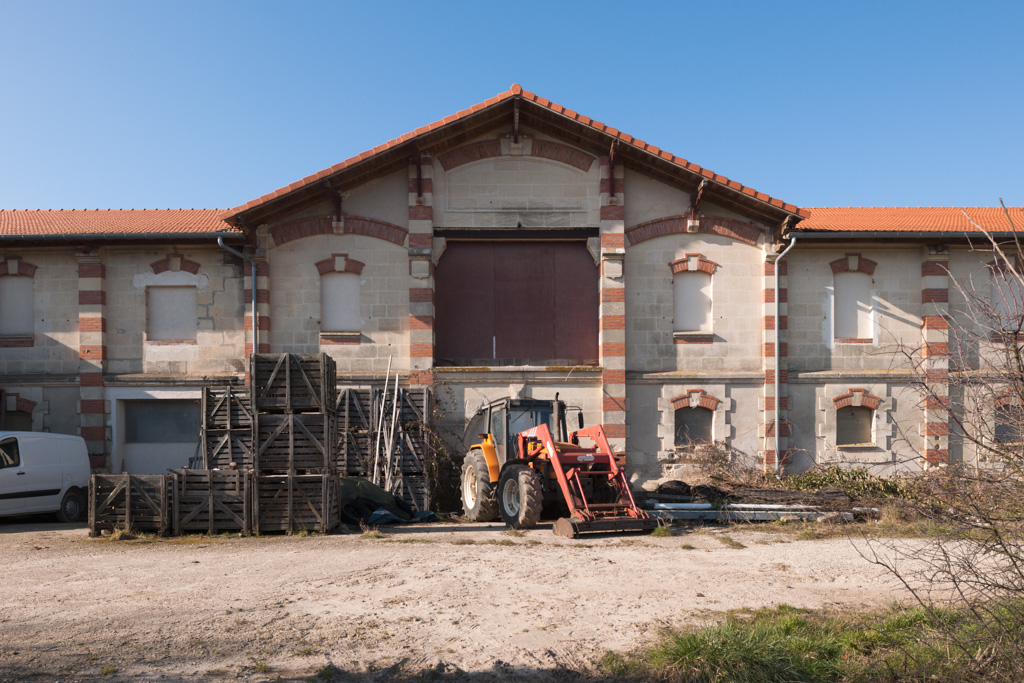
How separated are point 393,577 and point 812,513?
26.7 ft

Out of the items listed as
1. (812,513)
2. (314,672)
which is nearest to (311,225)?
(812,513)

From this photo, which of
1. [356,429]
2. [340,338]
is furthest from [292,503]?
[340,338]

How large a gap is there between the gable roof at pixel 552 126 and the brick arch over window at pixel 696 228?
0.50 m

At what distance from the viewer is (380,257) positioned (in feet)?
56.6

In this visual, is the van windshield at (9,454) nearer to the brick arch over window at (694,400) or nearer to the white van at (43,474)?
the white van at (43,474)

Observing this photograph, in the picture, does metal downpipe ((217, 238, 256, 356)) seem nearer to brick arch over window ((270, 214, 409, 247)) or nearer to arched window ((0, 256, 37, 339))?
brick arch over window ((270, 214, 409, 247))

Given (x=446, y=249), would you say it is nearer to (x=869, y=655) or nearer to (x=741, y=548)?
(x=741, y=548)

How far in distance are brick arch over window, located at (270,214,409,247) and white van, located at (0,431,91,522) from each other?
19.2ft

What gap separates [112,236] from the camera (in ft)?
55.0

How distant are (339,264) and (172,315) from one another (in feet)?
13.0

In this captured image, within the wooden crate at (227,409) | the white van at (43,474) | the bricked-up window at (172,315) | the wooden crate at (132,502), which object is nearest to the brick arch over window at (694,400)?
the wooden crate at (227,409)

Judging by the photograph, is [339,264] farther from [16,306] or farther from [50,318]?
[16,306]

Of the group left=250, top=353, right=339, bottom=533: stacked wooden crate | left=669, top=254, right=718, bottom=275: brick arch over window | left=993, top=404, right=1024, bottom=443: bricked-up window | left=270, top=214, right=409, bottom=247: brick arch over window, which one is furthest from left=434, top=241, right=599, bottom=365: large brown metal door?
left=993, top=404, right=1024, bottom=443: bricked-up window

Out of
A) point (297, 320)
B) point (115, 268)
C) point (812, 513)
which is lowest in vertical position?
point (812, 513)
